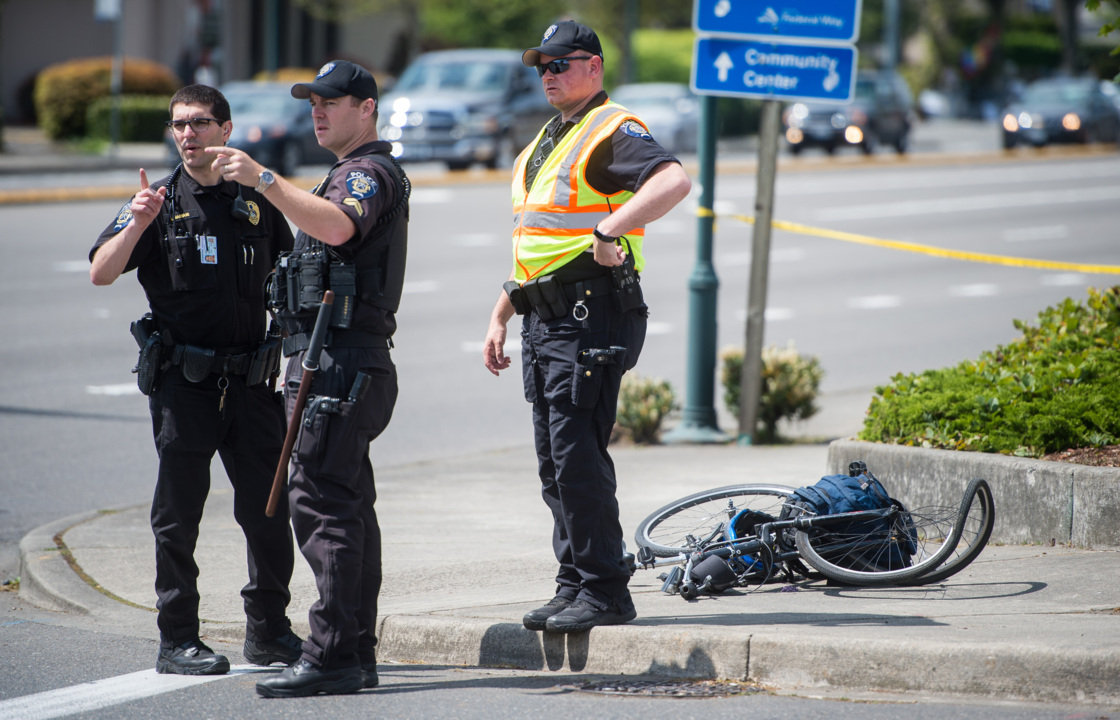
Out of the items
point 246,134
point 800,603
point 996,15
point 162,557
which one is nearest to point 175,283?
point 162,557

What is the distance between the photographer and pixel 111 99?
31594 mm

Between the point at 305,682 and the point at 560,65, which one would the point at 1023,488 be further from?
the point at 305,682

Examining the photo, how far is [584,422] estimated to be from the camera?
15.5ft

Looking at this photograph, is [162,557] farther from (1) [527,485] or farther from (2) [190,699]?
(1) [527,485]

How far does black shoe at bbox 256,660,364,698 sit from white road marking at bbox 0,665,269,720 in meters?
0.38

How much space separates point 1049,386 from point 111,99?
28776 millimetres

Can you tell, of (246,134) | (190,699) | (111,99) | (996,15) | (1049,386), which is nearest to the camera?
(190,699)

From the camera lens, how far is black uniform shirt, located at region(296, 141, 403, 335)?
4.38 metres

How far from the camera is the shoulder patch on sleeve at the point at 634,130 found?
4.68 meters

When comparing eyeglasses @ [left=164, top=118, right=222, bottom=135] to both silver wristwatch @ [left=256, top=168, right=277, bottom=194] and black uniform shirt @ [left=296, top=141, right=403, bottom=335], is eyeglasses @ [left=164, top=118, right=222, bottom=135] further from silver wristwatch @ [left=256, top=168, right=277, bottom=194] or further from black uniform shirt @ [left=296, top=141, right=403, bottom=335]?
silver wristwatch @ [left=256, top=168, right=277, bottom=194]

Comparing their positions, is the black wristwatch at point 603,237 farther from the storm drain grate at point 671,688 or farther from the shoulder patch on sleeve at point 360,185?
the storm drain grate at point 671,688

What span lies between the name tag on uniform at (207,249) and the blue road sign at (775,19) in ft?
15.7

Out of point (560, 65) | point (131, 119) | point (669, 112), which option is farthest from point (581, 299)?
point (669, 112)

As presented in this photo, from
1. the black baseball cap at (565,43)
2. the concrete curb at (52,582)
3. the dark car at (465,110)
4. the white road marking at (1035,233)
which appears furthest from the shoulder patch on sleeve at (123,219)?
the dark car at (465,110)
